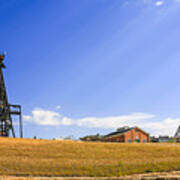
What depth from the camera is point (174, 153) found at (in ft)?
132

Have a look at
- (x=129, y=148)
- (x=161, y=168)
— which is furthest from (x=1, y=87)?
(x=161, y=168)

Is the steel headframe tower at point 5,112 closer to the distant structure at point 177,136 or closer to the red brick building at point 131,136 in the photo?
the red brick building at point 131,136

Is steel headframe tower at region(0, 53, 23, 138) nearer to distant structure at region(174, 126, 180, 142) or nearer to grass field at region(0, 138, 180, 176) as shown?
grass field at region(0, 138, 180, 176)

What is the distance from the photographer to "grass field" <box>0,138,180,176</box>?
2962 cm

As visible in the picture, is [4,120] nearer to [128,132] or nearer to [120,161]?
[128,132]

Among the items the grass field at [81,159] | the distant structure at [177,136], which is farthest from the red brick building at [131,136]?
the grass field at [81,159]

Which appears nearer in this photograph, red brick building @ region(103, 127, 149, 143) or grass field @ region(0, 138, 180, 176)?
grass field @ region(0, 138, 180, 176)

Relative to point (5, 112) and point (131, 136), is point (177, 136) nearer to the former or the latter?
point (131, 136)

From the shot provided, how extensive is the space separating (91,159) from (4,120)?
39.3 meters

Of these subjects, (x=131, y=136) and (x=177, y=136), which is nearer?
(x=131, y=136)

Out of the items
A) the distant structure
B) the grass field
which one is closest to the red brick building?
the distant structure

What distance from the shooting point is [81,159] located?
34781mm

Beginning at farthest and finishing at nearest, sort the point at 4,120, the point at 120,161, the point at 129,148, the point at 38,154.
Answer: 1. the point at 4,120
2. the point at 129,148
3. the point at 38,154
4. the point at 120,161

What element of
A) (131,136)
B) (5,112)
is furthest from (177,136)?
(5,112)
